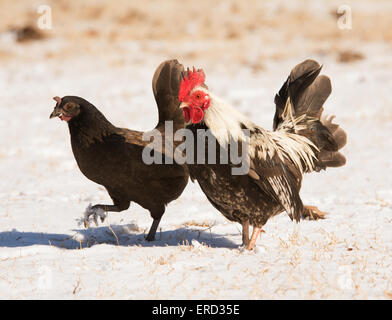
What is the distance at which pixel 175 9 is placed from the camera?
35.6m

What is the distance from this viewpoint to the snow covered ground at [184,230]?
4.67m

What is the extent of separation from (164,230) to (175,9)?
3050cm

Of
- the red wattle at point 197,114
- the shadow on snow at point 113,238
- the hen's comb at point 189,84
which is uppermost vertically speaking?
the hen's comb at point 189,84

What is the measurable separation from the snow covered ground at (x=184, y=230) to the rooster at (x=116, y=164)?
0.52 meters

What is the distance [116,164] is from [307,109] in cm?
232

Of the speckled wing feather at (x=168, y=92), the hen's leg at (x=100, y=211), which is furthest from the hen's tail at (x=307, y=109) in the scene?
the hen's leg at (x=100, y=211)

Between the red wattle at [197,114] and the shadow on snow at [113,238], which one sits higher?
the red wattle at [197,114]

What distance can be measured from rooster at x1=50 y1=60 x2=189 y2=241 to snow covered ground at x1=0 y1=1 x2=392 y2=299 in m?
0.52

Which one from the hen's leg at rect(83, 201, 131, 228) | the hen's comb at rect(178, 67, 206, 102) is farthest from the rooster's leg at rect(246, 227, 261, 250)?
the hen's comb at rect(178, 67, 206, 102)

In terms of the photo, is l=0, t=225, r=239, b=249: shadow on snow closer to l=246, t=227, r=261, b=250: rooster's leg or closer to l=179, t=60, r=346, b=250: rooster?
l=246, t=227, r=261, b=250: rooster's leg

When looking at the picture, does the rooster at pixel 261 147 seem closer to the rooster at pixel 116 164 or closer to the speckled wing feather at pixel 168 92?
the rooster at pixel 116 164

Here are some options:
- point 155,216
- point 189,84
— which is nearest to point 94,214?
point 155,216
